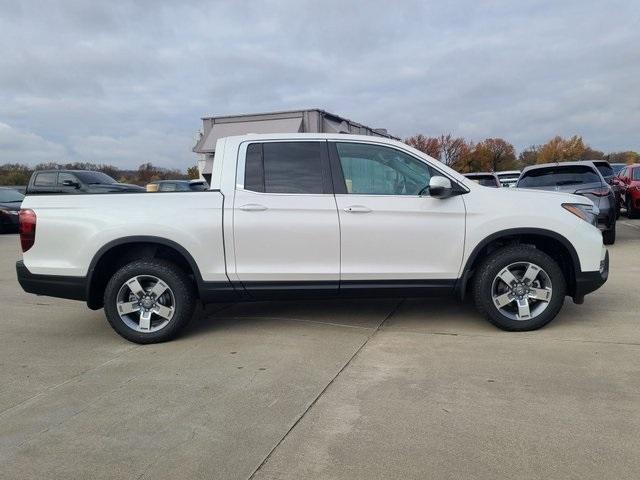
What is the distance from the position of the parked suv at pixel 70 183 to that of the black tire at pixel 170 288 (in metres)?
11.1

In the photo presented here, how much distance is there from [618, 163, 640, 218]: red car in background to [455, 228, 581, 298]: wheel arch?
412 inches

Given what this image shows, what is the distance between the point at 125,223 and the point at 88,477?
2500 millimetres

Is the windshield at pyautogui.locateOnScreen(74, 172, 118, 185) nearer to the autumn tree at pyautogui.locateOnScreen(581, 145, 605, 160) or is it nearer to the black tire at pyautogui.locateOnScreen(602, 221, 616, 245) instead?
the black tire at pyautogui.locateOnScreen(602, 221, 616, 245)

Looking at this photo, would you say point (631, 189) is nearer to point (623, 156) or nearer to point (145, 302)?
point (145, 302)

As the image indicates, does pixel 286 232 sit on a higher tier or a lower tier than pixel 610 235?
higher

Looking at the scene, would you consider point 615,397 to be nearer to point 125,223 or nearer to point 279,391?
point 279,391

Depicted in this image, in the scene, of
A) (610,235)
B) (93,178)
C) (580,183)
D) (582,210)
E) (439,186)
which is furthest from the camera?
(93,178)

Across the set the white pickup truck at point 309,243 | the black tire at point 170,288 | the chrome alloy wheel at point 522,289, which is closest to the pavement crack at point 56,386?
the black tire at point 170,288

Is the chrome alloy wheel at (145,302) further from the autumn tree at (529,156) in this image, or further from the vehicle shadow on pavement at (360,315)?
the autumn tree at (529,156)

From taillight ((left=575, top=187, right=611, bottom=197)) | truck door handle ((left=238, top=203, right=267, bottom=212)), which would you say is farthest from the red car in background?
truck door handle ((left=238, top=203, right=267, bottom=212))

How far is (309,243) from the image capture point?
4797 mm

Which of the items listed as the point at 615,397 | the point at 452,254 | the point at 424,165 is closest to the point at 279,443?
the point at 615,397

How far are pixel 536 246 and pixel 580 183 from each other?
5.41 m

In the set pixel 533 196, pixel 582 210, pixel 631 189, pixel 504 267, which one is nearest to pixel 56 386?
pixel 504 267
